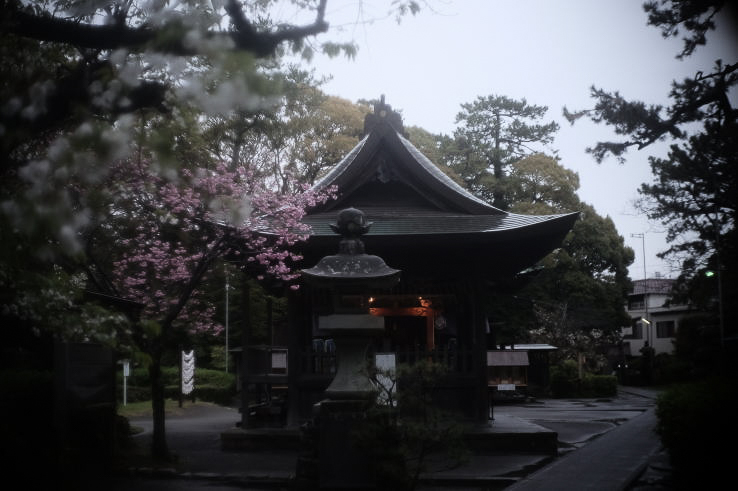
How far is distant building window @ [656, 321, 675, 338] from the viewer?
5709 centimetres

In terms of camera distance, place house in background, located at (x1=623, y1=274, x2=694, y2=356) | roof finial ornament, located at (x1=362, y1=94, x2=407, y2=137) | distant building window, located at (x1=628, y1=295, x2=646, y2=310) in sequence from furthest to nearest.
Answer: distant building window, located at (x1=628, y1=295, x2=646, y2=310), house in background, located at (x1=623, y1=274, x2=694, y2=356), roof finial ornament, located at (x1=362, y1=94, x2=407, y2=137)

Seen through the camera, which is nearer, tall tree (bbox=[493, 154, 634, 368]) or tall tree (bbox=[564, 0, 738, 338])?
tall tree (bbox=[564, 0, 738, 338])

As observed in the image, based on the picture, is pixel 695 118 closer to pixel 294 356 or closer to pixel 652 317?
pixel 294 356

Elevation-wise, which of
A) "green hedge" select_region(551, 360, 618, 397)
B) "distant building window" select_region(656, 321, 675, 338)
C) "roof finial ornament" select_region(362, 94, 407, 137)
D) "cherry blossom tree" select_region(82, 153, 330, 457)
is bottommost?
"green hedge" select_region(551, 360, 618, 397)

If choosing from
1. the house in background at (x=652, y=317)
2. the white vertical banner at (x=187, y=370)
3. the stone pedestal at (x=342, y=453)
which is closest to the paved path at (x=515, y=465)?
the stone pedestal at (x=342, y=453)

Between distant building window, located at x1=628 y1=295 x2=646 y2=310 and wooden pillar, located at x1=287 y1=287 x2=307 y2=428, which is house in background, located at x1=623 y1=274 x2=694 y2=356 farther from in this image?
wooden pillar, located at x1=287 y1=287 x2=307 y2=428

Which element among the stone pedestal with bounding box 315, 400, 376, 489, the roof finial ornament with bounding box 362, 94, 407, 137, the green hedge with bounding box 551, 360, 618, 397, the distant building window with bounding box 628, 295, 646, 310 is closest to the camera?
the stone pedestal with bounding box 315, 400, 376, 489

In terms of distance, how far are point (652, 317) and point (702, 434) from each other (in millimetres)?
56199

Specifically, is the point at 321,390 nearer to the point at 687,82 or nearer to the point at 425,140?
the point at 687,82

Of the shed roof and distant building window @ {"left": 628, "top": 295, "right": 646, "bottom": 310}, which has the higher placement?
distant building window @ {"left": 628, "top": 295, "right": 646, "bottom": 310}

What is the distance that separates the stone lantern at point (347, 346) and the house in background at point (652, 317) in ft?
160

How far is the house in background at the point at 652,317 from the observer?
56.9 metres

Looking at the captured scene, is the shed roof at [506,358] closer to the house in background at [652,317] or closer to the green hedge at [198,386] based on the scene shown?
the green hedge at [198,386]

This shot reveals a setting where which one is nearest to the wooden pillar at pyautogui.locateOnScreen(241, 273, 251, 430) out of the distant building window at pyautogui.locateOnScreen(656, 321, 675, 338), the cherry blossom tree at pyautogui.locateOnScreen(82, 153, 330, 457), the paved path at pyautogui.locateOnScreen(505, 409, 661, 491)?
the cherry blossom tree at pyautogui.locateOnScreen(82, 153, 330, 457)
